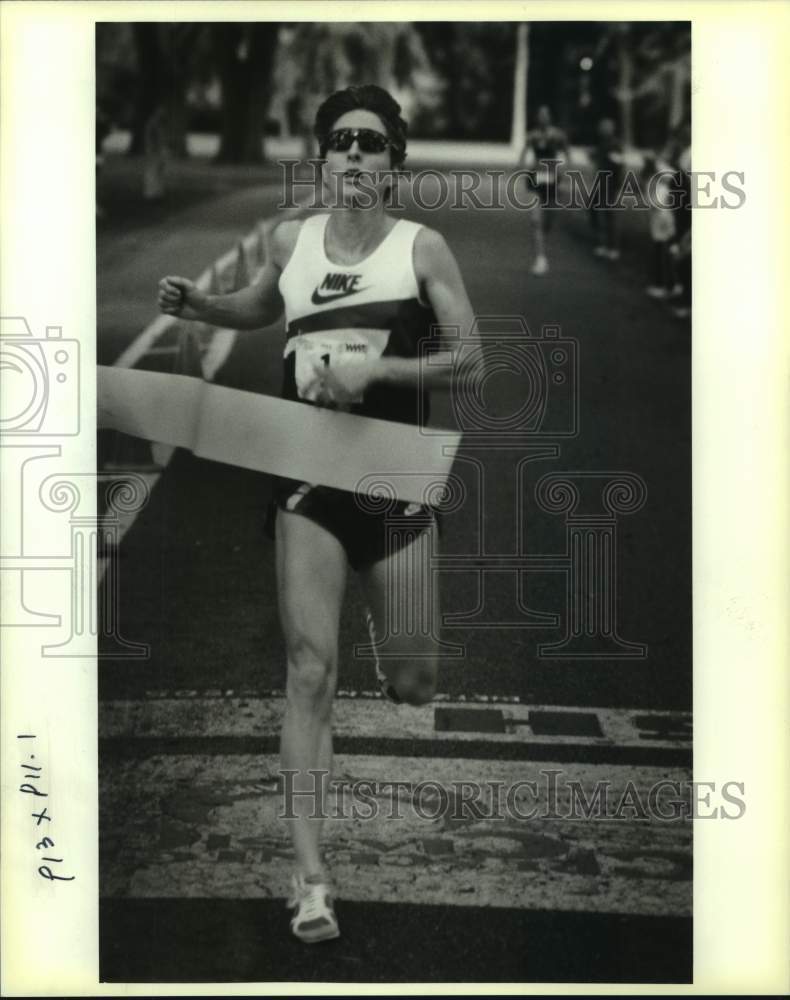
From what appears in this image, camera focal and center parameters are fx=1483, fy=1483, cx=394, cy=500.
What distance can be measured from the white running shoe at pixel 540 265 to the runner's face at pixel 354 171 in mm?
580

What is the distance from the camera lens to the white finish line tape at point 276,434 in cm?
460

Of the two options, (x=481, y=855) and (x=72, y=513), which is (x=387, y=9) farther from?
(x=481, y=855)

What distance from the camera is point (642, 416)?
15.9 feet

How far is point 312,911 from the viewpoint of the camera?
4.59 metres

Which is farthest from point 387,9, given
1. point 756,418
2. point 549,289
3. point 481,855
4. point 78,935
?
point 78,935

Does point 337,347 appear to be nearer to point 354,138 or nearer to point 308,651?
point 354,138

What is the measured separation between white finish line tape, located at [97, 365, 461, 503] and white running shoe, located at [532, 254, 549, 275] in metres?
0.62

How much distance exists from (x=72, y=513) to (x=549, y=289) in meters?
1.74

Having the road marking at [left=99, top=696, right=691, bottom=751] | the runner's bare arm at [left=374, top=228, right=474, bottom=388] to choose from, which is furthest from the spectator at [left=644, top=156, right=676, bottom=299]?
the road marking at [left=99, top=696, right=691, bottom=751]

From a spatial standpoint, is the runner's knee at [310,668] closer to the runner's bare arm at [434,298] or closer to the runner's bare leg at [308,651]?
the runner's bare leg at [308,651]

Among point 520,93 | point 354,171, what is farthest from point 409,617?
point 520,93

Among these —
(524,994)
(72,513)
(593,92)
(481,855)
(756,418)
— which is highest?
(593,92)

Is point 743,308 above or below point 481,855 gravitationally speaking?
above

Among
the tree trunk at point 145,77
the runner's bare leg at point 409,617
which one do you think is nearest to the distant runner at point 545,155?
the runner's bare leg at point 409,617
